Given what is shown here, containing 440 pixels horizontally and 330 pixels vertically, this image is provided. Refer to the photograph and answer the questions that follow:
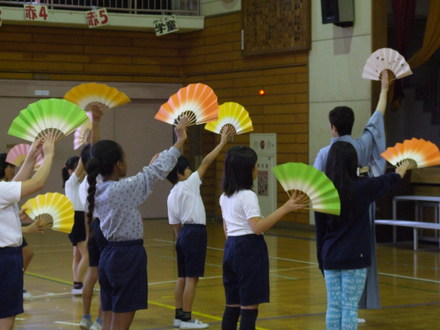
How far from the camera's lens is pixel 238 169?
16.9ft

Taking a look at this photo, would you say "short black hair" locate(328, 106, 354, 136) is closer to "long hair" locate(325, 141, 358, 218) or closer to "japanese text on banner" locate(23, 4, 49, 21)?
"long hair" locate(325, 141, 358, 218)

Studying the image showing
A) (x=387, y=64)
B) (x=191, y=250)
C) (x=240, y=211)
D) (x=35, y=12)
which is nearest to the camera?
(x=240, y=211)

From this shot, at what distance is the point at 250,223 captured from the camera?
5098 mm

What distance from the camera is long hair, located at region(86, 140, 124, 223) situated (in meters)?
4.83

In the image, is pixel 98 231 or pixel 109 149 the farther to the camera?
pixel 98 231

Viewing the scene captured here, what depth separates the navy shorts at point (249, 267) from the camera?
202 inches

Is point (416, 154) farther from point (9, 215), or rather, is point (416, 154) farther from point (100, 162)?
point (9, 215)

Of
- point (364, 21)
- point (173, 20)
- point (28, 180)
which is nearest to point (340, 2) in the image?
point (364, 21)

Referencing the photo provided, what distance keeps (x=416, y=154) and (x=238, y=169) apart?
1309mm

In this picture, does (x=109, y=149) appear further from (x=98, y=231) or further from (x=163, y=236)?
(x=163, y=236)

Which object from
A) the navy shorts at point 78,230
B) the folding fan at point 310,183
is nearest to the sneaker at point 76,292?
the navy shorts at point 78,230

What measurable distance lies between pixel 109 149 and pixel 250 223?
94 cm

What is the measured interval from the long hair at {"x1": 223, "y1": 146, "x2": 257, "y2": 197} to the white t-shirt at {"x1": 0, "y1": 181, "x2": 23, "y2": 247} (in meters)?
1.24

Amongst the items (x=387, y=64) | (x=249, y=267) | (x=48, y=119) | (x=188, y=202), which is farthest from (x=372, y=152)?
(x=48, y=119)
